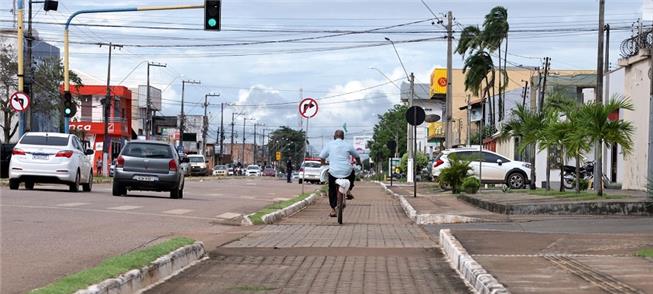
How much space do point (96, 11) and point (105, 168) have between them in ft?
130

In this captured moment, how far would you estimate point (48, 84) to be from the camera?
5959 centimetres

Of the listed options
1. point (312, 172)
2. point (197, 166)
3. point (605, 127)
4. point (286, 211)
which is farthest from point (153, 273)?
point (197, 166)

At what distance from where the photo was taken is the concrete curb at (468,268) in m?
7.92

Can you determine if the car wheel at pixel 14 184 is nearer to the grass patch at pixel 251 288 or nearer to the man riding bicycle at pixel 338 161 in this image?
the man riding bicycle at pixel 338 161

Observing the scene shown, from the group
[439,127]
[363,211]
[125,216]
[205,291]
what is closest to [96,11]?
[363,211]

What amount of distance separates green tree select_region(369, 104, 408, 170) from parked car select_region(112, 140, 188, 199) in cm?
10039

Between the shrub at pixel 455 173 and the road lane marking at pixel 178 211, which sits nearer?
the road lane marking at pixel 178 211

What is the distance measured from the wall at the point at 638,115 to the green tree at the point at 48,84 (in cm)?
3835

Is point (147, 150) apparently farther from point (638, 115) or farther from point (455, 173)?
point (638, 115)

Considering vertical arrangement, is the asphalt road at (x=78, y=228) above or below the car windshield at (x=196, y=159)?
below

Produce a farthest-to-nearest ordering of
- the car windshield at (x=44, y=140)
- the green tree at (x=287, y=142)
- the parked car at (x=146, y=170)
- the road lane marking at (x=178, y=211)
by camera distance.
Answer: the green tree at (x=287, y=142)
the car windshield at (x=44, y=140)
the parked car at (x=146, y=170)
the road lane marking at (x=178, y=211)

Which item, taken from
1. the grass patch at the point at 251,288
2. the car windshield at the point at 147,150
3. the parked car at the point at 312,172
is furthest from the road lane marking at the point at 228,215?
the parked car at the point at 312,172

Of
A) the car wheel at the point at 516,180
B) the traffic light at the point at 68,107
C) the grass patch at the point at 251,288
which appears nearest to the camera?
the grass patch at the point at 251,288

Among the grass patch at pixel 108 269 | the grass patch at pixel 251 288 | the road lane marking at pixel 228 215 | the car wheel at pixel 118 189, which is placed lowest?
the grass patch at pixel 251 288
